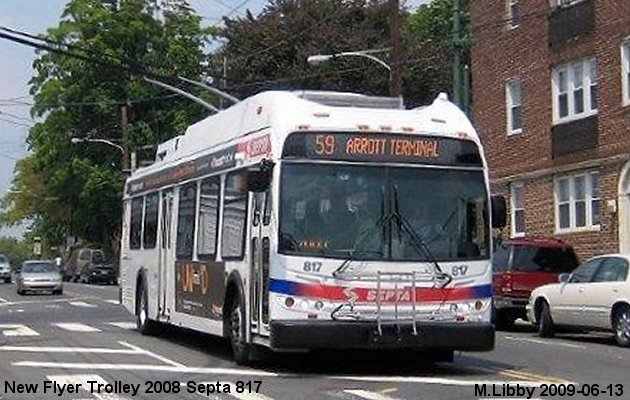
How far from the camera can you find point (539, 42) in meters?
32.5

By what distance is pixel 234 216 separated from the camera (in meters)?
15.7

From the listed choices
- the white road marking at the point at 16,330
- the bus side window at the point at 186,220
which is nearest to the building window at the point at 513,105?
the white road marking at the point at 16,330

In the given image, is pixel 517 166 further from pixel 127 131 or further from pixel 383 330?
pixel 127 131

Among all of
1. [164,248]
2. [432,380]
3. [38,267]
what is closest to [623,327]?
[432,380]

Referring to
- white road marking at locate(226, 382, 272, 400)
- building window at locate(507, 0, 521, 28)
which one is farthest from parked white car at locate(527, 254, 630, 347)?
building window at locate(507, 0, 521, 28)

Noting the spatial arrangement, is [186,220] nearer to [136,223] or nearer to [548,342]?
[136,223]

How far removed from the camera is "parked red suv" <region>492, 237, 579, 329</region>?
23672 mm

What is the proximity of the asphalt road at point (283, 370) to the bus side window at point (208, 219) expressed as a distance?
59.5 inches

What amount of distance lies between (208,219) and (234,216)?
1307 millimetres

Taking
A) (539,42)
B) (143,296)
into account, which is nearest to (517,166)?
(539,42)

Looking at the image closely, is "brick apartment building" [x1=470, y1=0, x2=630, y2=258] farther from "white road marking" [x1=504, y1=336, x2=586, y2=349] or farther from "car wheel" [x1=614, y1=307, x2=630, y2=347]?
"car wheel" [x1=614, y1=307, x2=630, y2=347]

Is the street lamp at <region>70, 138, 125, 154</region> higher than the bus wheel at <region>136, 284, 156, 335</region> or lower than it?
higher

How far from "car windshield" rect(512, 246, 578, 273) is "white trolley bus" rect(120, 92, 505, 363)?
8741 millimetres

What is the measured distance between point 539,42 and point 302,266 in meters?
20.4
